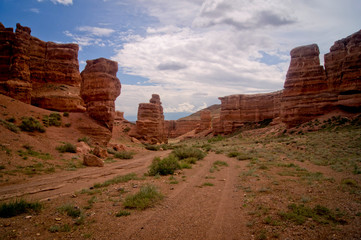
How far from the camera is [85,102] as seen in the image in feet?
83.6

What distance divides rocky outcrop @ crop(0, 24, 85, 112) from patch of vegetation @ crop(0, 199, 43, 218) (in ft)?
73.0

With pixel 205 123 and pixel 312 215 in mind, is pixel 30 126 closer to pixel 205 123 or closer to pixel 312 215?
pixel 312 215

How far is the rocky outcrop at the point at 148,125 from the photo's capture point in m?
40.1

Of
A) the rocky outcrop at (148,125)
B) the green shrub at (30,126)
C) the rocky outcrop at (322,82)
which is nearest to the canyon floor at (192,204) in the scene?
the green shrub at (30,126)

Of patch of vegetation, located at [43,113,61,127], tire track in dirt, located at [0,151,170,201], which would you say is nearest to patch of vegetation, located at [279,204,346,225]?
tire track in dirt, located at [0,151,170,201]

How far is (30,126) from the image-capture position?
55.4 ft

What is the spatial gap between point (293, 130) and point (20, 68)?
35998 millimetres

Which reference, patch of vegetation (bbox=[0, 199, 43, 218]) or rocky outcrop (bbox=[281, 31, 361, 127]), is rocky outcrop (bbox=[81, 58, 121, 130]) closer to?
patch of vegetation (bbox=[0, 199, 43, 218])

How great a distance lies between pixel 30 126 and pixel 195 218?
56.2 ft

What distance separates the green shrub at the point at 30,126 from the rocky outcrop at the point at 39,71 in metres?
7.82

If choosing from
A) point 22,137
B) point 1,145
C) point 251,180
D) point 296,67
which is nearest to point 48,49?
point 22,137

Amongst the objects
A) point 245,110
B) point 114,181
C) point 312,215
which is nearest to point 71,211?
point 114,181

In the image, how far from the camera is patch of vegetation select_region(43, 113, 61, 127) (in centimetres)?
1943

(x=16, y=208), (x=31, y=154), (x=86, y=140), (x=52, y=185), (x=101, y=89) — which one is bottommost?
(x=52, y=185)
